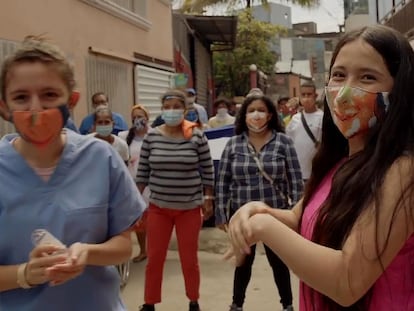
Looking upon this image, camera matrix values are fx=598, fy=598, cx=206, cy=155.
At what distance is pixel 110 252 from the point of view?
1.78 meters

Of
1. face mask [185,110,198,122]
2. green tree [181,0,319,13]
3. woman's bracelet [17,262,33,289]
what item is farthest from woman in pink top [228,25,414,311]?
green tree [181,0,319,13]

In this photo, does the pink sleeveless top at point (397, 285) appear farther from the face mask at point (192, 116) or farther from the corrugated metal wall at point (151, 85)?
the corrugated metal wall at point (151, 85)

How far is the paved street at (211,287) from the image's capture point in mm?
4934

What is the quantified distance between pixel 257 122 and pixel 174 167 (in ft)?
2.39

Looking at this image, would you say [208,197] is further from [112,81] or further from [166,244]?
[112,81]

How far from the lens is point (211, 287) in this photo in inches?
212

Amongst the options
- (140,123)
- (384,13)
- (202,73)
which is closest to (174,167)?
(140,123)

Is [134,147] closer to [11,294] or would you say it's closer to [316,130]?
[316,130]

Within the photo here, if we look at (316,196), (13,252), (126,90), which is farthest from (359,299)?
(126,90)

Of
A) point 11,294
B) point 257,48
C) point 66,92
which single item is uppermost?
point 257,48

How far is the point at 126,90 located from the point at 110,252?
8.51 metres

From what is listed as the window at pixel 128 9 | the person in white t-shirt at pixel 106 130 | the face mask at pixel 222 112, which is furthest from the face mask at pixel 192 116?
the window at pixel 128 9

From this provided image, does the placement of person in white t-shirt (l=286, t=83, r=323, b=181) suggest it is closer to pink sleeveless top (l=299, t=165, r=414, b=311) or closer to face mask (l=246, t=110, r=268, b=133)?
face mask (l=246, t=110, r=268, b=133)

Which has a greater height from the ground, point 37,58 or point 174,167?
point 37,58
